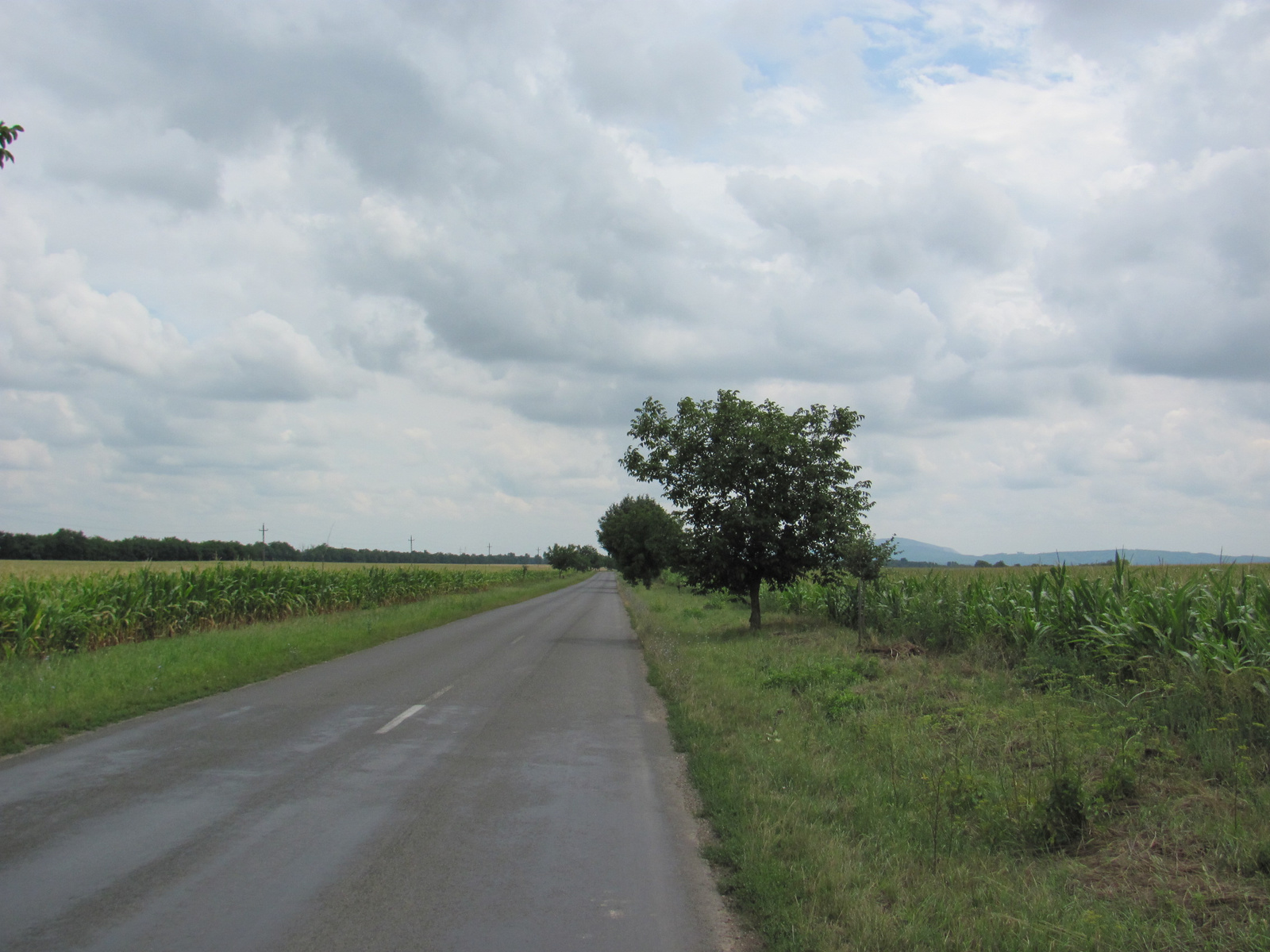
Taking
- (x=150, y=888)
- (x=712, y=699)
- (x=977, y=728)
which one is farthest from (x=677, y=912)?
(x=712, y=699)

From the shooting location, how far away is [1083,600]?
12.5 metres

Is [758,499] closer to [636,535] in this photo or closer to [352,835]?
[352,835]

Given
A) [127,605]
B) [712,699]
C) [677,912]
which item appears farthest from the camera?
[127,605]

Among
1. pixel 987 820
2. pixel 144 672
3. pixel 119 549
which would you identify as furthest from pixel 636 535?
pixel 987 820

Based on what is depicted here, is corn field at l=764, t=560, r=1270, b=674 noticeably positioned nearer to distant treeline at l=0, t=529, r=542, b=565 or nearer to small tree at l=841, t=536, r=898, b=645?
small tree at l=841, t=536, r=898, b=645

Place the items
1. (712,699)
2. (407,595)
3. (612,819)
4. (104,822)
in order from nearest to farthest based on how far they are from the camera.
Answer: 1. (104,822)
2. (612,819)
3. (712,699)
4. (407,595)

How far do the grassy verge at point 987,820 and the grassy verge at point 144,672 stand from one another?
7.29 meters

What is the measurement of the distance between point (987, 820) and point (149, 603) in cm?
2132

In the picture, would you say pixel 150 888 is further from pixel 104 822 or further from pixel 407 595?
pixel 407 595

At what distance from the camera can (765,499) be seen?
74.2 ft

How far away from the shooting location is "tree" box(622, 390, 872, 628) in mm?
22422

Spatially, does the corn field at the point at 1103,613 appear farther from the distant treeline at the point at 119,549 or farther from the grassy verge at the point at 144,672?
the distant treeline at the point at 119,549

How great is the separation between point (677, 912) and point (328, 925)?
1944mm

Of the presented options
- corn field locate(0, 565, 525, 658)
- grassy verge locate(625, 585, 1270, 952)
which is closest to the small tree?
grassy verge locate(625, 585, 1270, 952)
